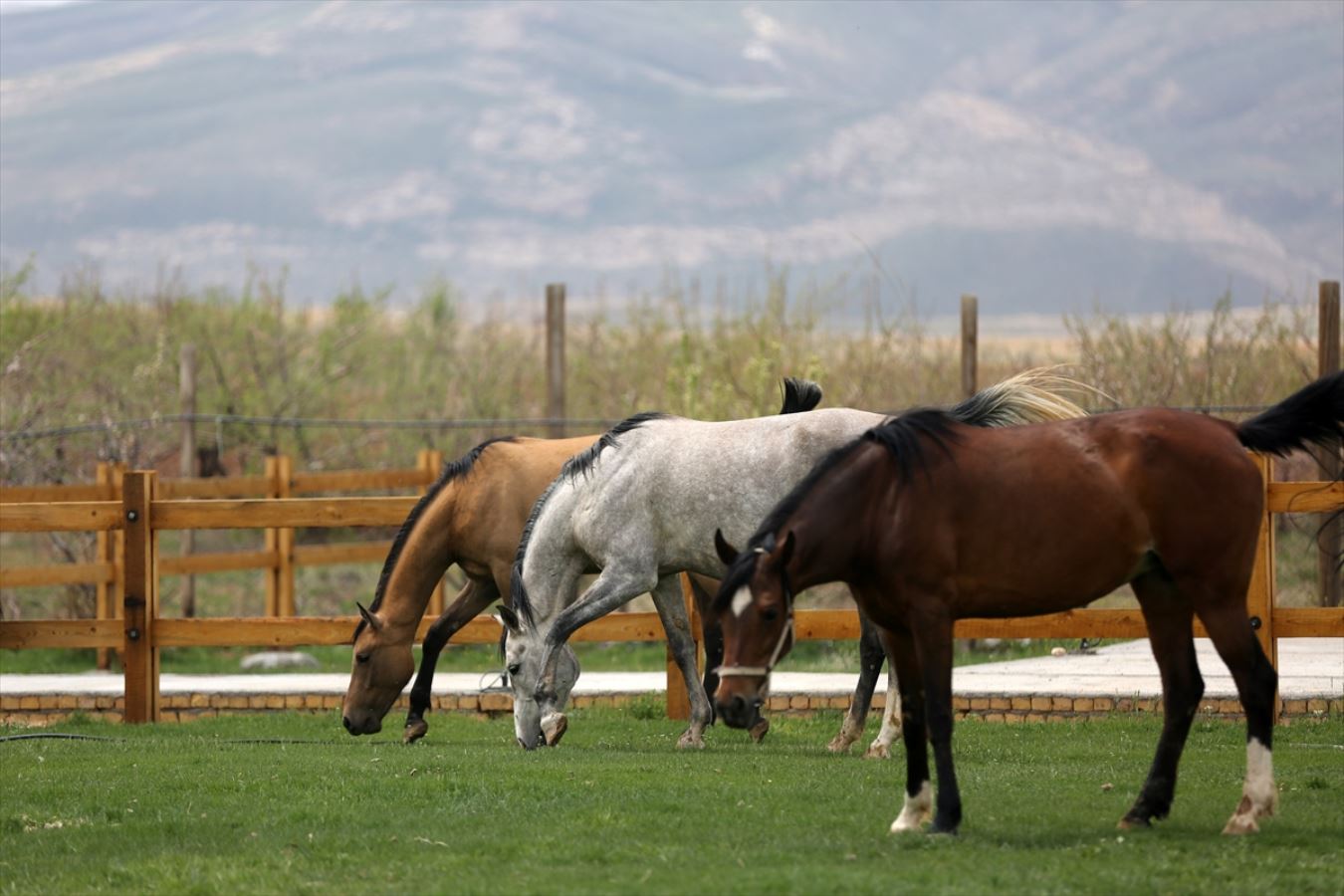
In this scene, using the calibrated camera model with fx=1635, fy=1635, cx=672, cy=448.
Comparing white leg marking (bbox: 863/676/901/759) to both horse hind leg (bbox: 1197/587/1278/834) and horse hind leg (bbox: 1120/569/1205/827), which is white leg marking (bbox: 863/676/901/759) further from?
horse hind leg (bbox: 1197/587/1278/834)

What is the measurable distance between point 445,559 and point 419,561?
0.16 metres

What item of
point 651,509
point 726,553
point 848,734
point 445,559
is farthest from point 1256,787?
point 445,559

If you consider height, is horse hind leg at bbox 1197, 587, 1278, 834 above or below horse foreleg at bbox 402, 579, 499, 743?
above

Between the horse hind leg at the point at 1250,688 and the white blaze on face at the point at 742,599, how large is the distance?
143cm

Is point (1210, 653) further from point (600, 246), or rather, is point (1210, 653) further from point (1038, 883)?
point (600, 246)

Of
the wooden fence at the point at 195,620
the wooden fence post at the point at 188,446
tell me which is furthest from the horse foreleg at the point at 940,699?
the wooden fence post at the point at 188,446

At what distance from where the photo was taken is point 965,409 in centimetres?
731

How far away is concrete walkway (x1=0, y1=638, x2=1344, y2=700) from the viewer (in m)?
9.36

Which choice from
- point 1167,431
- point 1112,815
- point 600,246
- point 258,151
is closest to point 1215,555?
point 1167,431

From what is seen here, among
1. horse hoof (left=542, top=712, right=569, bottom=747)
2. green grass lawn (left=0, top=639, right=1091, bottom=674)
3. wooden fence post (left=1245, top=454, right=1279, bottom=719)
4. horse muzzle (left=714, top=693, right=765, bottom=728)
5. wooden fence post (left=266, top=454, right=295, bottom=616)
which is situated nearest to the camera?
horse muzzle (left=714, top=693, right=765, bottom=728)

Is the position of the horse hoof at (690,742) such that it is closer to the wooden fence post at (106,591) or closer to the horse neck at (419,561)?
the horse neck at (419,561)

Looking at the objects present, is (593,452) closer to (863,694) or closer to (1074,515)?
(863,694)

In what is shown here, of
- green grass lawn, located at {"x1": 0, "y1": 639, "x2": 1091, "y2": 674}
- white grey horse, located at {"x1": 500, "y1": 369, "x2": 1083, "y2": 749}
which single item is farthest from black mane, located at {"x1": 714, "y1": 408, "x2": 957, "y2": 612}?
green grass lawn, located at {"x1": 0, "y1": 639, "x2": 1091, "y2": 674}

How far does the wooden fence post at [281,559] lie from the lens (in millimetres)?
13039
